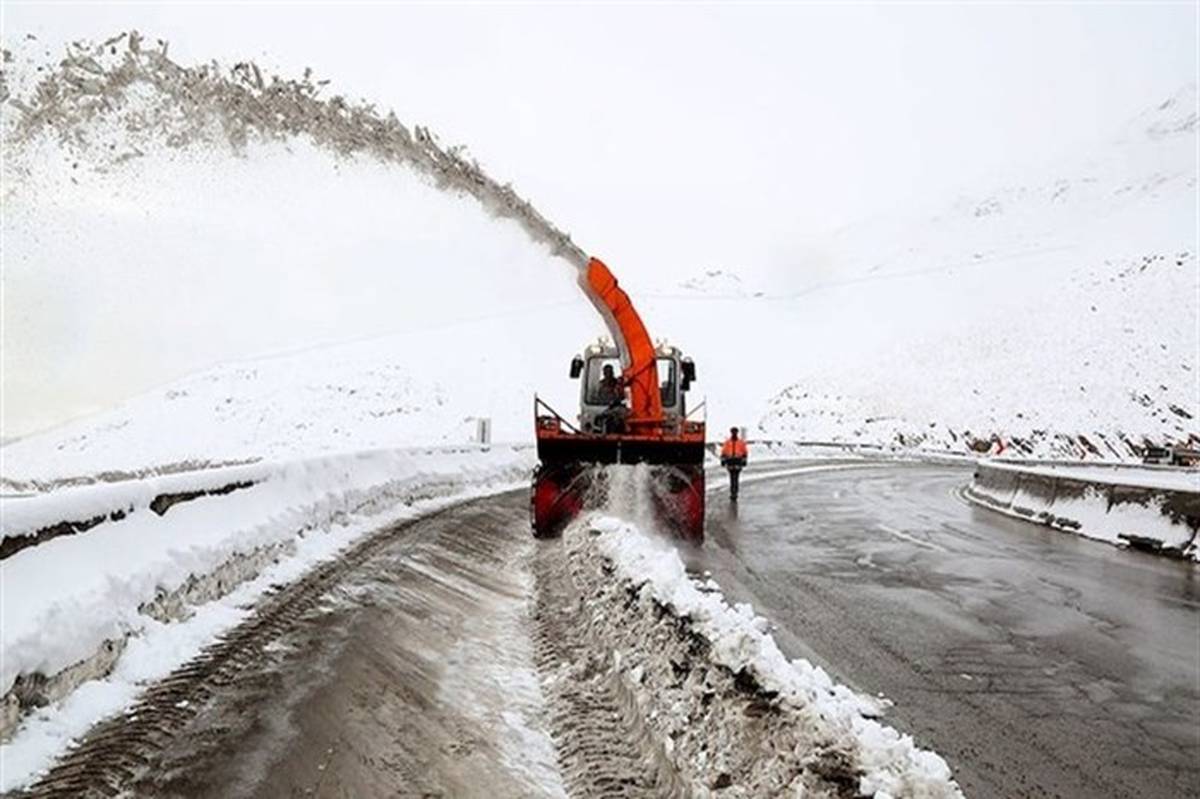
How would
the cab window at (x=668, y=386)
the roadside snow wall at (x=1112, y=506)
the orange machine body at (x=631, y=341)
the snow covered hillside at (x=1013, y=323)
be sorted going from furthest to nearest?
the snow covered hillside at (x=1013, y=323), the cab window at (x=668, y=386), the orange machine body at (x=631, y=341), the roadside snow wall at (x=1112, y=506)

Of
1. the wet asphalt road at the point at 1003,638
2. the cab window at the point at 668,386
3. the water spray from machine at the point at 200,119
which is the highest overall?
the water spray from machine at the point at 200,119

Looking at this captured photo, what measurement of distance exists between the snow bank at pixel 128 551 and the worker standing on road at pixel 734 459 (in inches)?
395

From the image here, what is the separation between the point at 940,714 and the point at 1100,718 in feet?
3.37

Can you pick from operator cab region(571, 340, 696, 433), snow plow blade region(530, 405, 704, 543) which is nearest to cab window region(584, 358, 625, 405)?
operator cab region(571, 340, 696, 433)

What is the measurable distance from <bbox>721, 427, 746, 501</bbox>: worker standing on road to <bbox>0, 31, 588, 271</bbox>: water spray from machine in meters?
7.62

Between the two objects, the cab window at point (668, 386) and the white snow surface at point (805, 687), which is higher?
the cab window at point (668, 386)

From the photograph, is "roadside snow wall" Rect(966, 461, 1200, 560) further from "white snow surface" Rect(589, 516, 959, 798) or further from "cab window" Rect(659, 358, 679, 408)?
"white snow surface" Rect(589, 516, 959, 798)

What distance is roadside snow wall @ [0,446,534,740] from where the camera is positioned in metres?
5.00

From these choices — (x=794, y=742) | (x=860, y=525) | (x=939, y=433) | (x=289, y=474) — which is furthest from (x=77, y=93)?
(x=939, y=433)

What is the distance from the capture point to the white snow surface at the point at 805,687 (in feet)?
11.9

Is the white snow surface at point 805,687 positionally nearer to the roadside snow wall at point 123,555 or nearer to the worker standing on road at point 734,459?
the roadside snow wall at point 123,555

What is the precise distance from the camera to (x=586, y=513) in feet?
44.7

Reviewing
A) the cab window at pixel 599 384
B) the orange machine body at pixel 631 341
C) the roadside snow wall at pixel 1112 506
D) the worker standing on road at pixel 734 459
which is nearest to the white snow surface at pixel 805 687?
the orange machine body at pixel 631 341

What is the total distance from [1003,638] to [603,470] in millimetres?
6863
